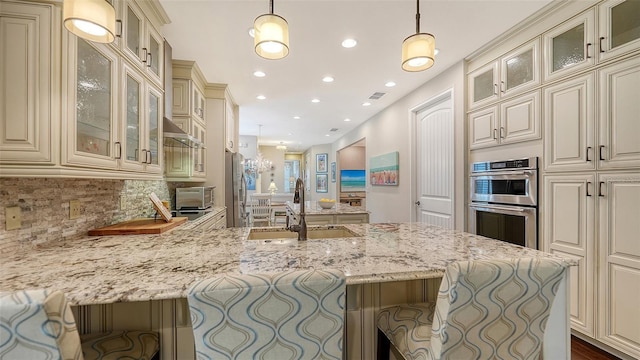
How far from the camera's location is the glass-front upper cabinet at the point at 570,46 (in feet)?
6.47

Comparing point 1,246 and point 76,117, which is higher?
point 76,117

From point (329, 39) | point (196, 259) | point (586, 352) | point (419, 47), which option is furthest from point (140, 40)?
point (586, 352)

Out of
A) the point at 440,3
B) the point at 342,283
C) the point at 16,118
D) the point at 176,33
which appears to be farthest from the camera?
the point at 176,33

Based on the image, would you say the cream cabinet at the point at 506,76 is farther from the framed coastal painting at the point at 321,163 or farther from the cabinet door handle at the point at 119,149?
the framed coastal painting at the point at 321,163

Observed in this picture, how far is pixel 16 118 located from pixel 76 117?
0.20 meters

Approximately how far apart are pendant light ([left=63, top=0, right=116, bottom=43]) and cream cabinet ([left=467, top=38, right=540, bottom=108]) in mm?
2969

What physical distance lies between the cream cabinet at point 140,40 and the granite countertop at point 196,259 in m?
1.20

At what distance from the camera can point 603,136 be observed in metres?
1.89

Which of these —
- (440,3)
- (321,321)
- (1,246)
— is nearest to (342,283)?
(321,321)

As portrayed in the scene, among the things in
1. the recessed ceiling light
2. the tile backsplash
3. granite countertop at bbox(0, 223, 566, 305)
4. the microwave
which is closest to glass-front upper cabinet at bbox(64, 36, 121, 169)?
the tile backsplash

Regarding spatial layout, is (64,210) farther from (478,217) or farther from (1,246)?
(478,217)

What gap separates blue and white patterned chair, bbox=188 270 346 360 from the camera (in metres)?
0.73

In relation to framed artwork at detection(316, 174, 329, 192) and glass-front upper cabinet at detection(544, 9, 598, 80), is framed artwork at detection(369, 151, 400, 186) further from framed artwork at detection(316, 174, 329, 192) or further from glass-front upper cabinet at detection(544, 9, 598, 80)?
framed artwork at detection(316, 174, 329, 192)

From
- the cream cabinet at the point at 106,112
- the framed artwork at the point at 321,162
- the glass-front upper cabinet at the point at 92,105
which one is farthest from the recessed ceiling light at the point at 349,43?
the framed artwork at the point at 321,162
